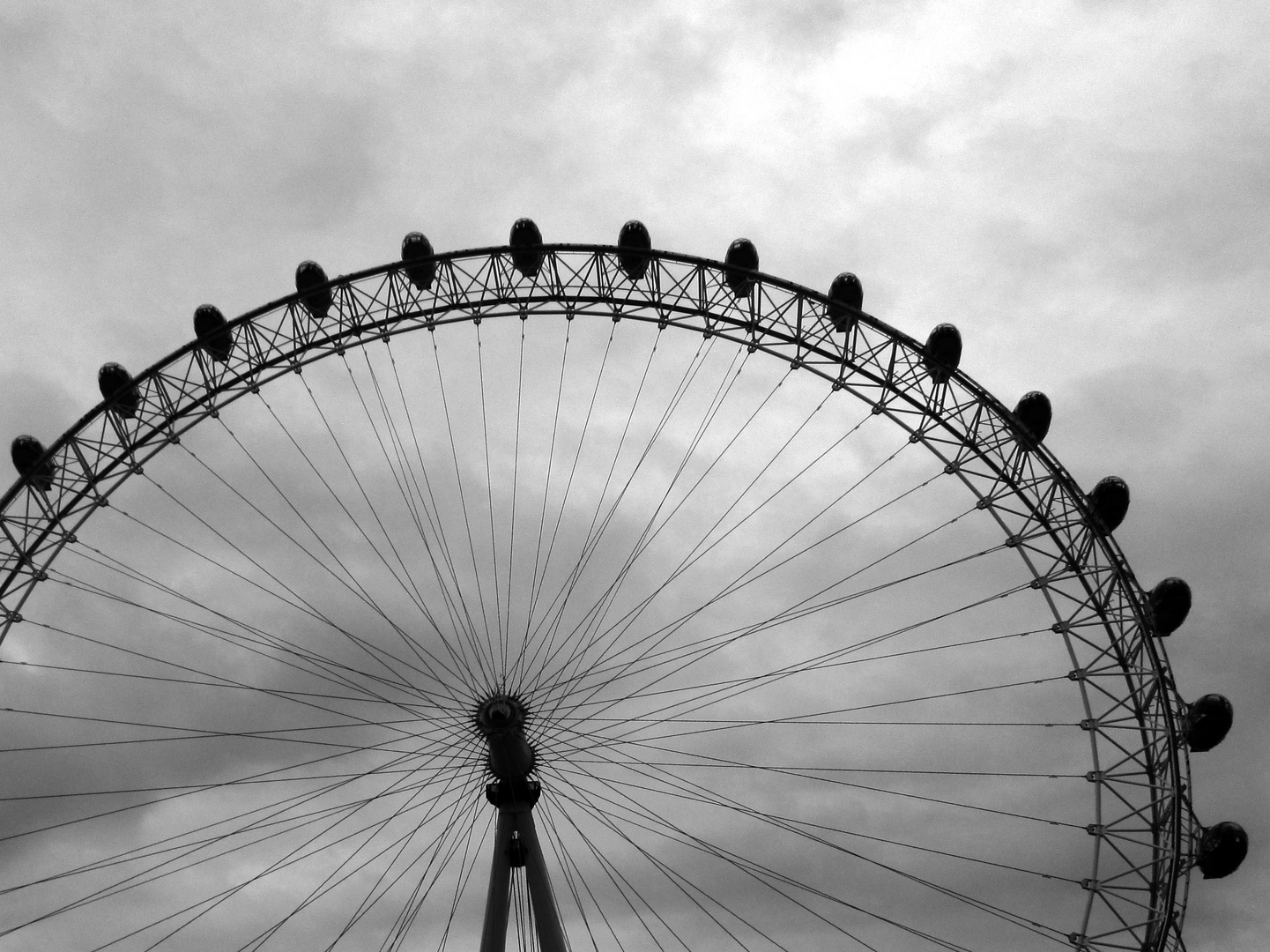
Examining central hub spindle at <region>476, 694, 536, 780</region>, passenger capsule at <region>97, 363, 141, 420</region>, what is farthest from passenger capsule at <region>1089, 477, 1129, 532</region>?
passenger capsule at <region>97, 363, 141, 420</region>

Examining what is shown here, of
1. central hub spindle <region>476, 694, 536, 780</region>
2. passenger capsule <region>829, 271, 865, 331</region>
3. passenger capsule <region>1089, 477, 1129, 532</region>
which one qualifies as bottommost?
central hub spindle <region>476, 694, 536, 780</region>

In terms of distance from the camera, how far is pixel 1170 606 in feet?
93.7

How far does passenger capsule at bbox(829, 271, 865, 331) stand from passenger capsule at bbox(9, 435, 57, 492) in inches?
672

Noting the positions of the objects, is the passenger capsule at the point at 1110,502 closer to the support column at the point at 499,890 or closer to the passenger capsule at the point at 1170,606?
the passenger capsule at the point at 1170,606

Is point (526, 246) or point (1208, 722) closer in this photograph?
point (1208, 722)

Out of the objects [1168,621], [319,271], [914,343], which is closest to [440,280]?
[319,271]

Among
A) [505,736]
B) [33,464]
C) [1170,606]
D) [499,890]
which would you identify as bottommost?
[499,890]

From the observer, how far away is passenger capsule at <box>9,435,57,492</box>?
30.3m

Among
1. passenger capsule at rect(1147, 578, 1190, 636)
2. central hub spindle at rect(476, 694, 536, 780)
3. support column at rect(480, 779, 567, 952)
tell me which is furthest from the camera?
passenger capsule at rect(1147, 578, 1190, 636)

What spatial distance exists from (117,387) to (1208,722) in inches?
930

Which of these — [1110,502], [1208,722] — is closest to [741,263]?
[1110,502]

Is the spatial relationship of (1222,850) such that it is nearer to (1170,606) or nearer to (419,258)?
(1170,606)

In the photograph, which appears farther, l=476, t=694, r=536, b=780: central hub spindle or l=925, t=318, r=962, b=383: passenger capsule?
l=925, t=318, r=962, b=383: passenger capsule

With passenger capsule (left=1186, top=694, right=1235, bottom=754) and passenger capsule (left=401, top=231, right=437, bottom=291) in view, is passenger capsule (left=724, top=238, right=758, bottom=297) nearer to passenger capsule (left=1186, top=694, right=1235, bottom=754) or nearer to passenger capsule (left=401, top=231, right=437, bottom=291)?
passenger capsule (left=401, top=231, right=437, bottom=291)
